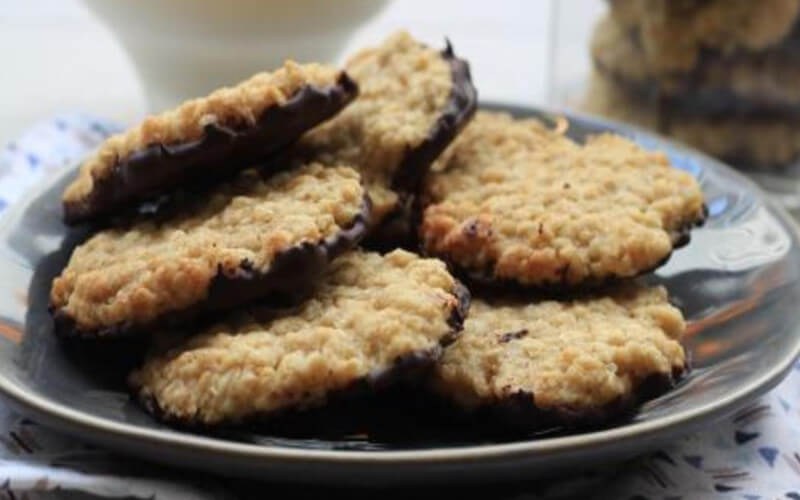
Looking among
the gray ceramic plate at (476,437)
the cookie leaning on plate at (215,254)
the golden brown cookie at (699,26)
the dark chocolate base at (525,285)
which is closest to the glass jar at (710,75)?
A: the golden brown cookie at (699,26)

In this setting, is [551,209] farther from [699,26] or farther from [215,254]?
[699,26]

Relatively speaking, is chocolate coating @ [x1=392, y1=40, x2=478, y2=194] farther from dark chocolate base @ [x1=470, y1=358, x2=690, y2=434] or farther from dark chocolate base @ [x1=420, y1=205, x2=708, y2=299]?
dark chocolate base @ [x1=470, y1=358, x2=690, y2=434]

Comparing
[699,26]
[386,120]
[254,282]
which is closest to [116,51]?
[699,26]

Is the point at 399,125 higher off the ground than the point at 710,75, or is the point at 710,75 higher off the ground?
the point at 399,125

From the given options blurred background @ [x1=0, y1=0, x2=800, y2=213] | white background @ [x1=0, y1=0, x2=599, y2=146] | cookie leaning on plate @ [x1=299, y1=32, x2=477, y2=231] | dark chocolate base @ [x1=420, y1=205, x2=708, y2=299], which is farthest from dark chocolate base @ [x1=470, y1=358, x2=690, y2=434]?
white background @ [x1=0, y1=0, x2=599, y2=146]

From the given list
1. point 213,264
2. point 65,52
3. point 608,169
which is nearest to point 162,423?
point 213,264

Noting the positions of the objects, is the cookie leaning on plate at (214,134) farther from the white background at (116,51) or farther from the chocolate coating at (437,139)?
the white background at (116,51)

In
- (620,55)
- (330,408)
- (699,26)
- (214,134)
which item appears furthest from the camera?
(620,55)

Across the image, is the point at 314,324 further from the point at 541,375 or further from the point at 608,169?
the point at 608,169
